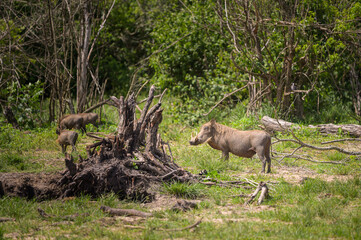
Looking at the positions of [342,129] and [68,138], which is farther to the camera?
[342,129]

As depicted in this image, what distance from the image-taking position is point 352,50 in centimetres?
1210

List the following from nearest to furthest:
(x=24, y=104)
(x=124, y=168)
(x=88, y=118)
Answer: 1. (x=124, y=168)
2. (x=88, y=118)
3. (x=24, y=104)

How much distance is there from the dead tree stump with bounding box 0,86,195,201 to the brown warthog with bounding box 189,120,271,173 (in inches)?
48.8

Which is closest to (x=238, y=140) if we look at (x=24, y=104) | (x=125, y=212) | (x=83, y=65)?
(x=125, y=212)

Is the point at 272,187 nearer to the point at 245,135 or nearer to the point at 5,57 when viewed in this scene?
the point at 245,135

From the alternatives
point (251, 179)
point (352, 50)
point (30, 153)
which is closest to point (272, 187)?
point (251, 179)

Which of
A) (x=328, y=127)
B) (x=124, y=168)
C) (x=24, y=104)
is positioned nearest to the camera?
(x=124, y=168)

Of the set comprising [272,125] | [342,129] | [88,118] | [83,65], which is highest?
[83,65]

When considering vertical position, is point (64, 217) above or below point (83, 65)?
A: below

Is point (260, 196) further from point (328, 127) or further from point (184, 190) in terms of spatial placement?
point (328, 127)

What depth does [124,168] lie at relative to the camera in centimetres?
593

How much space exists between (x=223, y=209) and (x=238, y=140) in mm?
2164

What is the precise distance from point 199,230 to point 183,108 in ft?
26.5

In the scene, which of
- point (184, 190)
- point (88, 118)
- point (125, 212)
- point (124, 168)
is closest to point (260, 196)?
point (184, 190)
